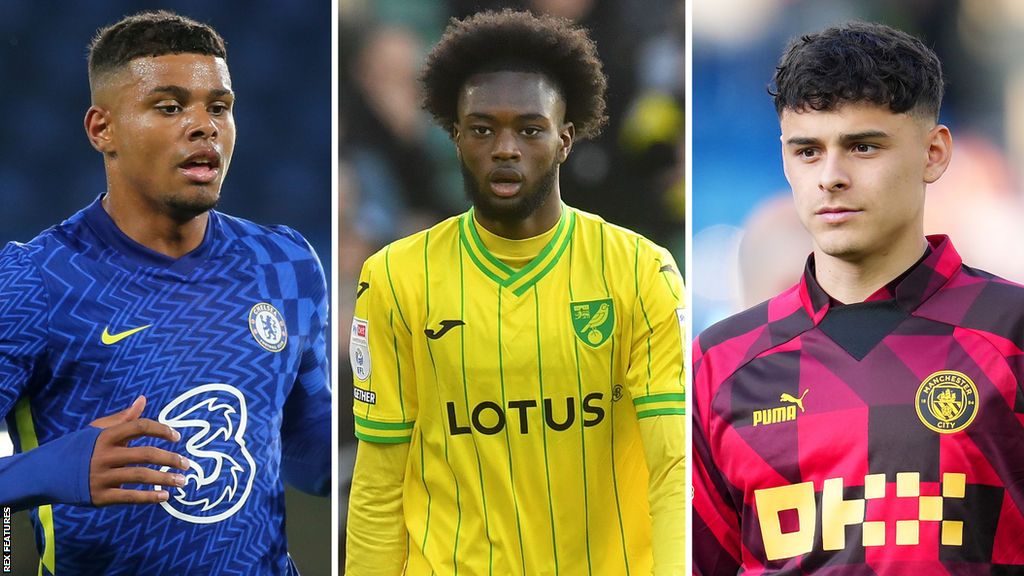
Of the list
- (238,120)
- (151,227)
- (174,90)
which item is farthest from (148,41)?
(151,227)

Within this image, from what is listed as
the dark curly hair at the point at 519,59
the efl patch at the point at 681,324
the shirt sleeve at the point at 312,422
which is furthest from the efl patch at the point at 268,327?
the efl patch at the point at 681,324

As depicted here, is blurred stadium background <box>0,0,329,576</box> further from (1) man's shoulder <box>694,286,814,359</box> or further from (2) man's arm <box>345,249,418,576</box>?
(1) man's shoulder <box>694,286,814,359</box>

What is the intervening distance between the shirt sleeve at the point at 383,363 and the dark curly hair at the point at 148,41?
0.60 metres

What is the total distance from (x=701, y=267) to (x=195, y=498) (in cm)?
120

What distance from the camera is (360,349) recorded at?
2.10 metres

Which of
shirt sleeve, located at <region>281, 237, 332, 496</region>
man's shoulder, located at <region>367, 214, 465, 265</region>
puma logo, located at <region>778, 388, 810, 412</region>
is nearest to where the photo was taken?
puma logo, located at <region>778, 388, 810, 412</region>

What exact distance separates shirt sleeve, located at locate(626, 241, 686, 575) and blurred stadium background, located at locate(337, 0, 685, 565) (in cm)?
19

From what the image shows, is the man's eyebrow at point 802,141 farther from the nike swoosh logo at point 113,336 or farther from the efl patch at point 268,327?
the nike swoosh logo at point 113,336

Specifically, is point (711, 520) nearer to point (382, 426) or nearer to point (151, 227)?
point (382, 426)

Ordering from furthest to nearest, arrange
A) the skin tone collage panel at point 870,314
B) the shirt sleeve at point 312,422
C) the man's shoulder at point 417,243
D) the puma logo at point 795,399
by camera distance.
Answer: the shirt sleeve at point 312,422 → the man's shoulder at point 417,243 → the puma logo at point 795,399 → the skin tone collage panel at point 870,314

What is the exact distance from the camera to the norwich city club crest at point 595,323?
78.6 inches

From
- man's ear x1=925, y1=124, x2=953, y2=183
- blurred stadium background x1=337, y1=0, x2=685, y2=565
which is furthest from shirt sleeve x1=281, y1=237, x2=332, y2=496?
man's ear x1=925, y1=124, x2=953, y2=183

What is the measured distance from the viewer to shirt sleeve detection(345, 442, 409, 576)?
6.73 feet

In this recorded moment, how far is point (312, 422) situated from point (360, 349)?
0.23 meters
